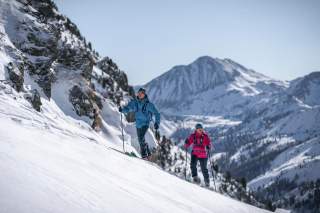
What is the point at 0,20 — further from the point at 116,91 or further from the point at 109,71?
the point at 109,71

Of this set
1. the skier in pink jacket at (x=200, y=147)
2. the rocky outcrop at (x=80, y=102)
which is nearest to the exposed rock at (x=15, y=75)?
the rocky outcrop at (x=80, y=102)

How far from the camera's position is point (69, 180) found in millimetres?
5133

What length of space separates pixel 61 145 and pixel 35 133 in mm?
828

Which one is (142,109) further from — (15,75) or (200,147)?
(15,75)

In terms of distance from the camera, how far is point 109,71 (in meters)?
54.8

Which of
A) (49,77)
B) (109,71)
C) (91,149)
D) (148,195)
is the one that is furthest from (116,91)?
(148,195)

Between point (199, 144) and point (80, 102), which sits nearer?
point (199, 144)

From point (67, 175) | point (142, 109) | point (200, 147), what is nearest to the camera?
point (67, 175)

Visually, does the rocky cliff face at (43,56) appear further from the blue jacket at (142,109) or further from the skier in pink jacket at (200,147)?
the skier in pink jacket at (200,147)

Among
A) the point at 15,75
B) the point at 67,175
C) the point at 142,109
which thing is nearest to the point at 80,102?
the point at 15,75

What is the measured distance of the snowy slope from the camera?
4.06 m

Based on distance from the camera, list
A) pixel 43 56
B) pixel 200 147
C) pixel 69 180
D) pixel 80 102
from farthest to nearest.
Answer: pixel 80 102 → pixel 43 56 → pixel 200 147 → pixel 69 180

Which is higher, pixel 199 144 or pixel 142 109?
pixel 142 109

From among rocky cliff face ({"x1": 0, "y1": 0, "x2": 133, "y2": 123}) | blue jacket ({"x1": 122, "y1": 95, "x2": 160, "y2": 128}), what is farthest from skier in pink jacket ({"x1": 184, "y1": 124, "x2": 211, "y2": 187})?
rocky cliff face ({"x1": 0, "y1": 0, "x2": 133, "y2": 123})
